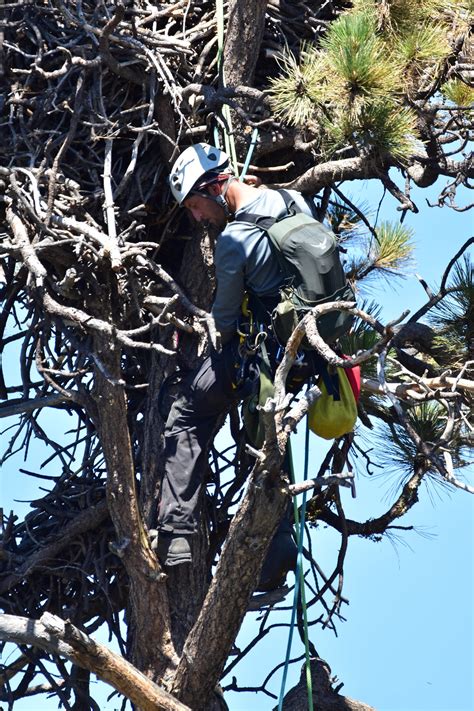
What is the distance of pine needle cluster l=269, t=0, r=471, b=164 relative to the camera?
4.41 meters

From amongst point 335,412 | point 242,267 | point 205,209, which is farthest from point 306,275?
point 205,209

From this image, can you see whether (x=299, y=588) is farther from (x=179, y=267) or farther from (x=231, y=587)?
(x=179, y=267)

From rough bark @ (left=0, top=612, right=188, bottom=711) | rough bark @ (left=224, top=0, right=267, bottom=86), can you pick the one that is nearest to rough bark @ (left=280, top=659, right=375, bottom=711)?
rough bark @ (left=0, top=612, right=188, bottom=711)

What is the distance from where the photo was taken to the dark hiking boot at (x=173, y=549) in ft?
15.4

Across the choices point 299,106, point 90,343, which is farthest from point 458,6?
point 90,343

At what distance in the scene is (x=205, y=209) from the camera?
16.0ft

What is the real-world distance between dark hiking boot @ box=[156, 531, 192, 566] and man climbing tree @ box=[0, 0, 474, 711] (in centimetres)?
6

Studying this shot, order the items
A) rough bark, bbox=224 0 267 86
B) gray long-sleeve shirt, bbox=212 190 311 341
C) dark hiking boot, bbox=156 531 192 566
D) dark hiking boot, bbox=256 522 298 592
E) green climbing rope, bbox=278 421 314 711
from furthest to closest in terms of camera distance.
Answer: rough bark, bbox=224 0 267 86, dark hiking boot, bbox=256 522 298 592, dark hiking boot, bbox=156 531 192 566, gray long-sleeve shirt, bbox=212 190 311 341, green climbing rope, bbox=278 421 314 711

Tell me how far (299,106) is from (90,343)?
1.22 metres

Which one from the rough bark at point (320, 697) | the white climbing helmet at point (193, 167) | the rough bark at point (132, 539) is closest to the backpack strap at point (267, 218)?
the white climbing helmet at point (193, 167)

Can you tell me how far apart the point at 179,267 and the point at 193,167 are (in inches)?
29.5

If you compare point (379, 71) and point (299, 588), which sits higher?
point (379, 71)

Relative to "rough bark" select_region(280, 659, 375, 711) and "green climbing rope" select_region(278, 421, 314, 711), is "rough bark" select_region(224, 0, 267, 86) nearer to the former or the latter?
"green climbing rope" select_region(278, 421, 314, 711)

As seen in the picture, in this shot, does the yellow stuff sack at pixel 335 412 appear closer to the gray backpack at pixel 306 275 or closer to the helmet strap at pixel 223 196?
the gray backpack at pixel 306 275
